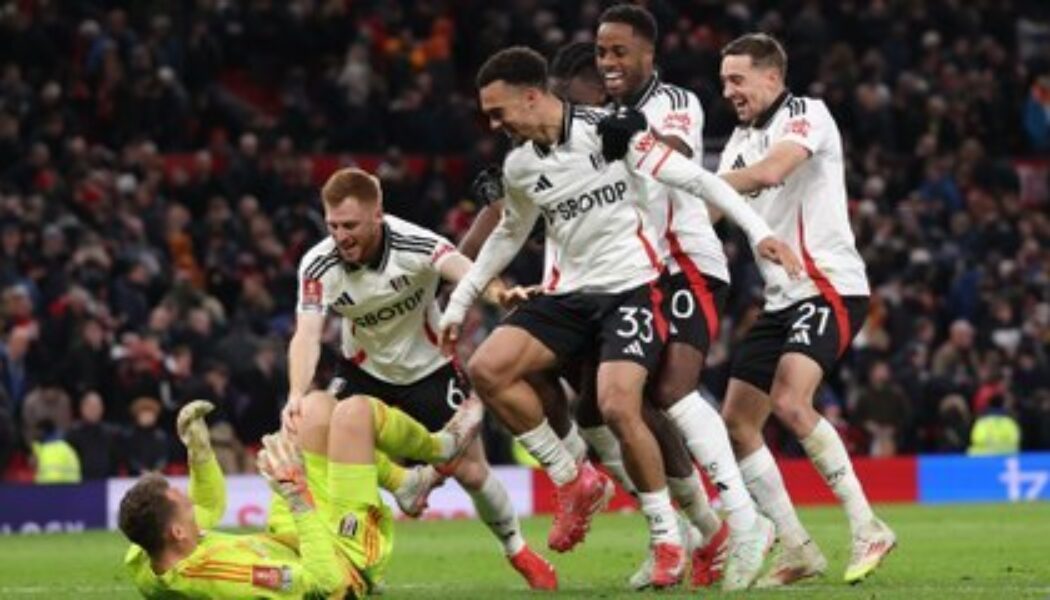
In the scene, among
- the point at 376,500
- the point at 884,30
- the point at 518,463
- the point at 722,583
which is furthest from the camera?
the point at 884,30

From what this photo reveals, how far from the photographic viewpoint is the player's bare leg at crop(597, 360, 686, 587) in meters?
12.0

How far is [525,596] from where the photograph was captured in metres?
12.1

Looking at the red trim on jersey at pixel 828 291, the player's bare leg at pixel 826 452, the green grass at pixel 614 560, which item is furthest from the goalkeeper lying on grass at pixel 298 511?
the red trim on jersey at pixel 828 291

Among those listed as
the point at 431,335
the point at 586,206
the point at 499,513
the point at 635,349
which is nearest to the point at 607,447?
the point at 499,513

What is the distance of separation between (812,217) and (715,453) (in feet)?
4.85

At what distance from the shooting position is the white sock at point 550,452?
12328 mm

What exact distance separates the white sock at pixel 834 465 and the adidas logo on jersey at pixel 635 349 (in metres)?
1.24

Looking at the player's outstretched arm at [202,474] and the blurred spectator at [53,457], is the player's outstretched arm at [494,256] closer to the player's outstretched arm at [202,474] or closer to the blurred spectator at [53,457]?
the player's outstretched arm at [202,474]

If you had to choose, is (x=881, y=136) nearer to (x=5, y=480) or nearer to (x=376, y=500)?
(x=5, y=480)

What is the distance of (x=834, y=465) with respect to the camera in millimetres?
13008

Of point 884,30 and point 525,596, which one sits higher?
point 884,30

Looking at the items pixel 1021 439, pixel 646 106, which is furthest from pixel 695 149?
pixel 1021 439

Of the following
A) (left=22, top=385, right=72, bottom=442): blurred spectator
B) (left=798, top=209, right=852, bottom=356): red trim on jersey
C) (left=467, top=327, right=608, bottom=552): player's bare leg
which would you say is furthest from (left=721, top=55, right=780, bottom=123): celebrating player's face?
(left=22, top=385, right=72, bottom=442): blurred spectator

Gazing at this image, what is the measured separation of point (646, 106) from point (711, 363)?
39.9 feet
